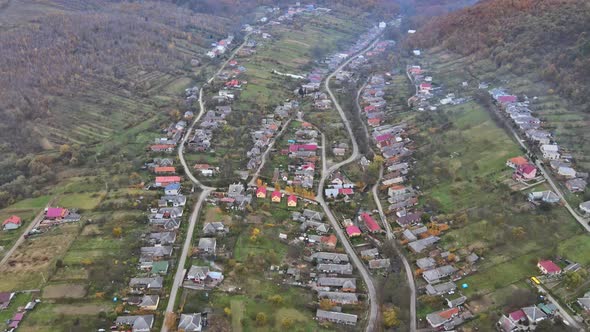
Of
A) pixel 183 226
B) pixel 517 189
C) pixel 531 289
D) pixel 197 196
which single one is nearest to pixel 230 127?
pixel 197 196

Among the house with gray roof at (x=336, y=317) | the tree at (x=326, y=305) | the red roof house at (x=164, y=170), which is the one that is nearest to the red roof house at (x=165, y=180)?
the red roof house at (x=164, y=170)

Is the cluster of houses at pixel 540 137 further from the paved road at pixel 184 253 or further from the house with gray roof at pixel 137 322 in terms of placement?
the house with gray roof at pixel 137 322

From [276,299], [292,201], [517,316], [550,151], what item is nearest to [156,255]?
[276,299]

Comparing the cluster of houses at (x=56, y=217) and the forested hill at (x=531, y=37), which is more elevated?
the forested hill at (x=531, y=37)

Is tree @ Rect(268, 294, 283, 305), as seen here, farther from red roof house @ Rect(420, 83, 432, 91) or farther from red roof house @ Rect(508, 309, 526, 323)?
red roof house @ Rect(420, 83, 432, 91)

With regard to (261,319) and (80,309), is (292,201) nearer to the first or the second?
(261,319)

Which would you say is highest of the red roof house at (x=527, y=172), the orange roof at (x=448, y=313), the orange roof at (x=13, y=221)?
the red roof house at (x=527, y=172)

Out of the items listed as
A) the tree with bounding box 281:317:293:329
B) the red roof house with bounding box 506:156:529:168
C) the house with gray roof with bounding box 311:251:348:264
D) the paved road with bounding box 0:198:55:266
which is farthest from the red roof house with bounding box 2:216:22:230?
the red roof house with bounding box 506:156:529:168
